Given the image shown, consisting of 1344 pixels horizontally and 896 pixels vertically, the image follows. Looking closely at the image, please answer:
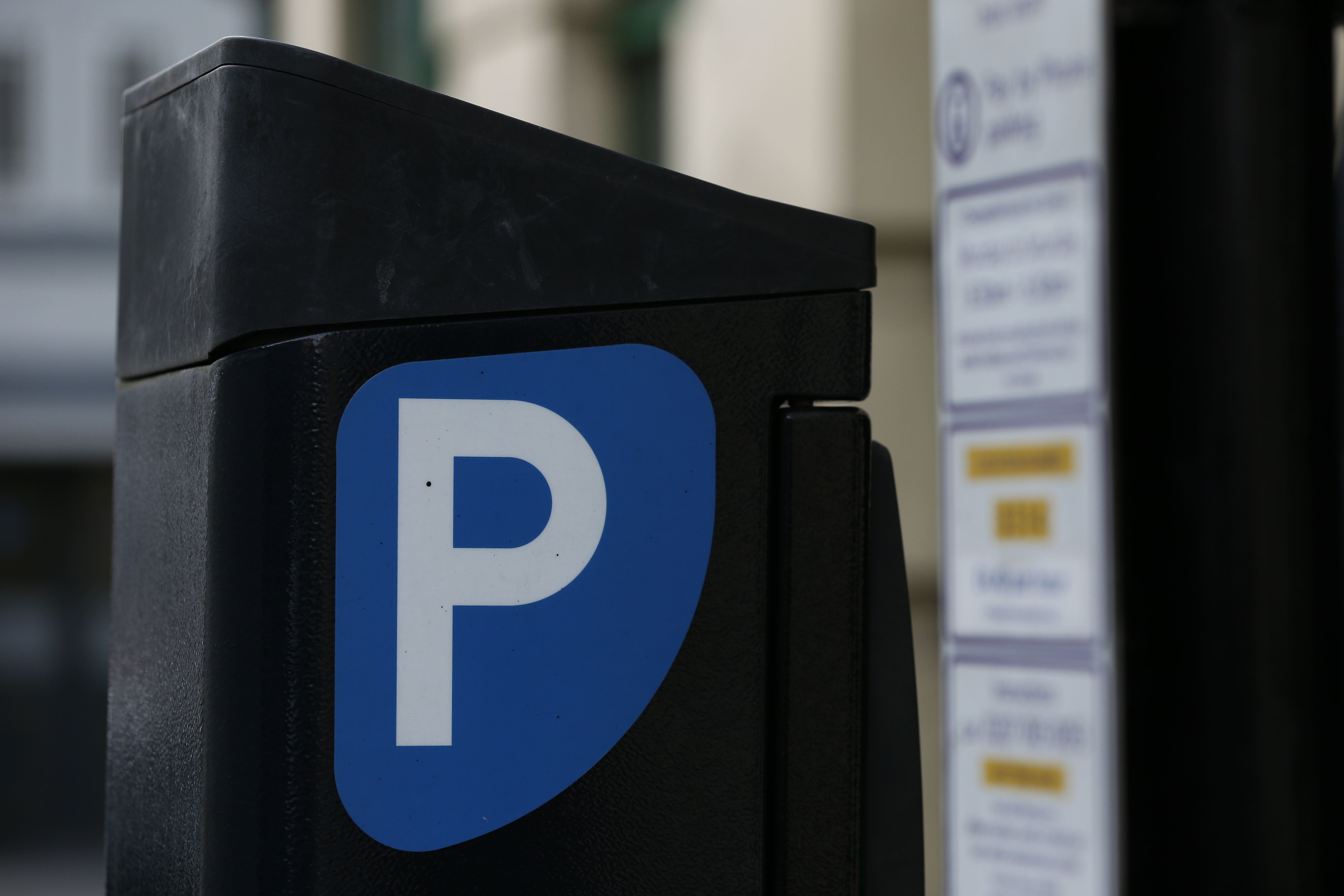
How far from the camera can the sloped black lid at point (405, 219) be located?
1.24m

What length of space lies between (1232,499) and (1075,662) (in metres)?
0.62

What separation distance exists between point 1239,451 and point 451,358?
2.98 feet

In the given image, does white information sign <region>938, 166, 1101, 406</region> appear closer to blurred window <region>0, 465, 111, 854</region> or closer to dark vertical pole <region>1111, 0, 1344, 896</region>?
dark vertical pole <region>1111, 0, 1344, 896</region>

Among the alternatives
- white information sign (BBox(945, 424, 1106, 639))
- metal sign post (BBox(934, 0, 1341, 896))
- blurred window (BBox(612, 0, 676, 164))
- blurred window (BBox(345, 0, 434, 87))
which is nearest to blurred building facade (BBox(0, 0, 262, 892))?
blurred window (BBox(345, 0, 434, 87))

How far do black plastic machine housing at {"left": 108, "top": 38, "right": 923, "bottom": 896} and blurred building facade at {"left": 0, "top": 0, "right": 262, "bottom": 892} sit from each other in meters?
9.55

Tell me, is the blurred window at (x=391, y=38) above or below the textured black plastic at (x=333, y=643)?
above

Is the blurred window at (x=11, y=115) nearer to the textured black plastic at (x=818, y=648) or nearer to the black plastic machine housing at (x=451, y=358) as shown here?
the black plastic machine housing at (x=451, y=358)

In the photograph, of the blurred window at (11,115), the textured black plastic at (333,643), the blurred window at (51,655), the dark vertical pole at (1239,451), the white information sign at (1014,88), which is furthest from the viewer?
the blurred window at (11,115)

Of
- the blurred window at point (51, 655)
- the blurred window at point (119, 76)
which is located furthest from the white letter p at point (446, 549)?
the blurred window at point (119, 76)

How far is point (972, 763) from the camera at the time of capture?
2.56m

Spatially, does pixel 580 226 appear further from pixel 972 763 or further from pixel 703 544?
pixel 972 763

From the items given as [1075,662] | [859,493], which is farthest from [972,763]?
[859,493]

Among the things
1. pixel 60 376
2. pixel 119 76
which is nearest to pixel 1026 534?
pixel 60 376

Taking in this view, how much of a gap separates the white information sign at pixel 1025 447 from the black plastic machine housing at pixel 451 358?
97 centimetres
